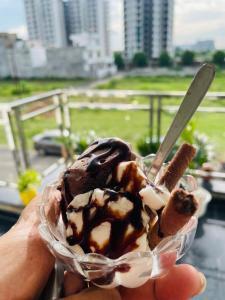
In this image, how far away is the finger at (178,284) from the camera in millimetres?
437

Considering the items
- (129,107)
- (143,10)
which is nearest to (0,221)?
(129,107)

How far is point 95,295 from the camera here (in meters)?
0.38

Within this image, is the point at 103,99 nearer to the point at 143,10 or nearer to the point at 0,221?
the point at 0,221

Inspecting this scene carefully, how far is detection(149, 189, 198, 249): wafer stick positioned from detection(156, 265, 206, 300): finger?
12 centimetres

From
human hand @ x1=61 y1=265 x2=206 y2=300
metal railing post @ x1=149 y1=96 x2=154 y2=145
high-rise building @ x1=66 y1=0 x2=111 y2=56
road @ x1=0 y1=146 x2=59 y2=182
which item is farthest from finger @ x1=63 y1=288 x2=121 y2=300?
high-rise building @ x1=66 y1=0 x2=111 y2=56

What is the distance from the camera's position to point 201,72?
402 millimetres

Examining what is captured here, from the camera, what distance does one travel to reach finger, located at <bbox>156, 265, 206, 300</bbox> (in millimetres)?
437

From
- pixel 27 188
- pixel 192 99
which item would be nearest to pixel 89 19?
pixel 27 188

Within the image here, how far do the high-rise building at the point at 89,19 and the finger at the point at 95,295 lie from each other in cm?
372

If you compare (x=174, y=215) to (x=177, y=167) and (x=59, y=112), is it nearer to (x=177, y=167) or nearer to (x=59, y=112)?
(x=177, y=167)

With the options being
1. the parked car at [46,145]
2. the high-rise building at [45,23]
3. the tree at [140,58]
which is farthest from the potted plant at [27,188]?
the tree at [140,58]

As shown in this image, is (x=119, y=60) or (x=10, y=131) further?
(x=119, y=60)

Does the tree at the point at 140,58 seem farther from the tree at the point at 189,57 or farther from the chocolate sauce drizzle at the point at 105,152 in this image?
the chocolate sauce drizzle at the point at 105,152

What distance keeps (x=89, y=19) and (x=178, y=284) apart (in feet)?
19.8
